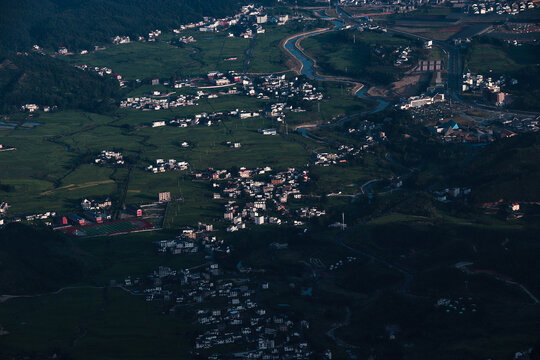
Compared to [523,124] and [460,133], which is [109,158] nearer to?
[460,133]

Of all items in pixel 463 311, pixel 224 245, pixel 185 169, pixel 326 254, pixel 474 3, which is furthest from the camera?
pixel 474 3

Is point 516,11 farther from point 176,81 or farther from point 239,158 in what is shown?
point 239,158

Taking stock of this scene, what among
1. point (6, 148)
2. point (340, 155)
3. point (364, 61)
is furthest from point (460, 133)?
point (6, 148)

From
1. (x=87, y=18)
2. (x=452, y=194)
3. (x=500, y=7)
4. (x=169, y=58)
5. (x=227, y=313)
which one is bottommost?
(x=169, y=58)

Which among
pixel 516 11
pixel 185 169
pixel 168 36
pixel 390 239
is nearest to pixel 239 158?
pixel 185 169

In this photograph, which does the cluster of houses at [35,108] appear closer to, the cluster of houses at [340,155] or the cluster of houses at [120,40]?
the cluster of houses at [340,155]

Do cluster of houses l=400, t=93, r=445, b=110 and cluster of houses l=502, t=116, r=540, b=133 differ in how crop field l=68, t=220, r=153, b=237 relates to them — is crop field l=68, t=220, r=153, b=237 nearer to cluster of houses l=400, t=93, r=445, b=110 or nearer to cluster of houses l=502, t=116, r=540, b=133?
cluster of houses l=502, t=116, r=540, b=133
